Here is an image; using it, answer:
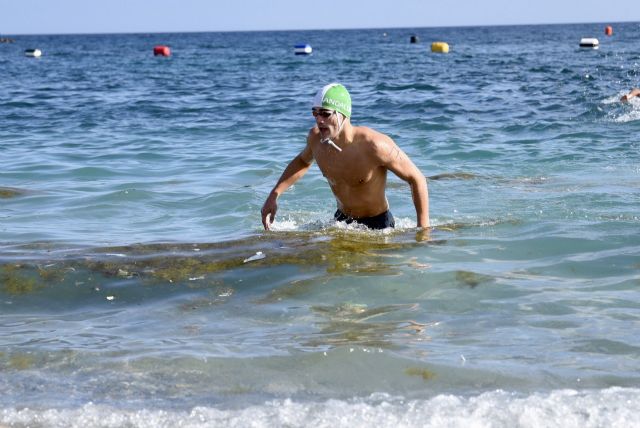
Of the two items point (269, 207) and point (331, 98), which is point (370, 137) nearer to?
point (331, 98)

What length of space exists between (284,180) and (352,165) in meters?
0.63

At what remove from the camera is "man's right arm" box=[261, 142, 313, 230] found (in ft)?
24.6

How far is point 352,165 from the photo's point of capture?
7.26 metres

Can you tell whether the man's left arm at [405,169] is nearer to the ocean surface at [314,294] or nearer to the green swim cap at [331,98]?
the ocean surface at [314,294]

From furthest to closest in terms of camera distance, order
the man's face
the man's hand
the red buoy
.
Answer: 1. the red buoy
2. the man's hand
3. the man's face

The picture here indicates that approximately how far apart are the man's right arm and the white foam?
335 centimetres

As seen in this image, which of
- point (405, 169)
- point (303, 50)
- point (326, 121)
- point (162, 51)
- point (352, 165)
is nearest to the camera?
point (326, 121)

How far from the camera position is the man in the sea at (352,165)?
6.81 meters

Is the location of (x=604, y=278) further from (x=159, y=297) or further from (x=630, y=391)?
(x=159, y=297)

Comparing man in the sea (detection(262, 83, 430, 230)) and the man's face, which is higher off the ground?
the man's face

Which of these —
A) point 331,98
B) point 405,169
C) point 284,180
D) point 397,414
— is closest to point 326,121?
point 331,98

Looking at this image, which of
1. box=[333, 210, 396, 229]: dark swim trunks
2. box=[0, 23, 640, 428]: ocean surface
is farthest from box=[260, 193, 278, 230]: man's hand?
box=[333, 210, 396, 229]: dark swim trunks

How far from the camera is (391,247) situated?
23.4 ft

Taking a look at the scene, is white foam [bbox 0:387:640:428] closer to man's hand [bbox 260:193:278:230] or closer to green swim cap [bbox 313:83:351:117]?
green swim cap [bbox 313:83:351:117]
